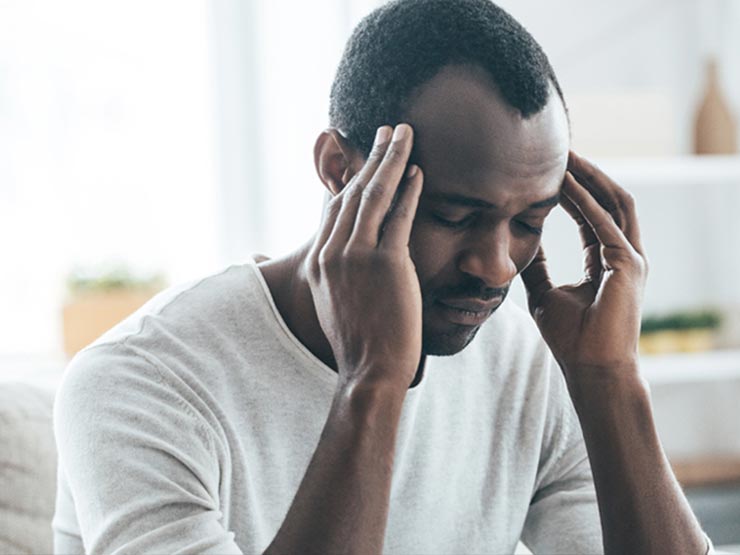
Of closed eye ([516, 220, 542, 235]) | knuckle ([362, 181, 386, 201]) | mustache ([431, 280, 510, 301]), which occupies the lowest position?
mustache ([431, 280, 510, 301])

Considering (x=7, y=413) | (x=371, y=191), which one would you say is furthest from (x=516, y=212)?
(x=7, y=413)

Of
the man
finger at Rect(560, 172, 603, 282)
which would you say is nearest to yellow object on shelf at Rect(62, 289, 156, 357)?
the man

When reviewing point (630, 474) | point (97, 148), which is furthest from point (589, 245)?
point (97, 148)

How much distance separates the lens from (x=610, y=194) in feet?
4.67

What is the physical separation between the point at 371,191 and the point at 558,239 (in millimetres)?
2228

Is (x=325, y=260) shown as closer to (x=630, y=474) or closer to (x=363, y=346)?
(x=363, y=346)

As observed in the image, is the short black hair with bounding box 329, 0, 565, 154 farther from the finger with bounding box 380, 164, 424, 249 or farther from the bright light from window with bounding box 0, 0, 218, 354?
the bright light from window with bounding box 0, 0, 218, 354

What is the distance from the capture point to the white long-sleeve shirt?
112 cm

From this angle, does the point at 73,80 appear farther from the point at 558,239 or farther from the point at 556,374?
the point at 556,374

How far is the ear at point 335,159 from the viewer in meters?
1.27

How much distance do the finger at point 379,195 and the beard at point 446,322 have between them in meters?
0.11

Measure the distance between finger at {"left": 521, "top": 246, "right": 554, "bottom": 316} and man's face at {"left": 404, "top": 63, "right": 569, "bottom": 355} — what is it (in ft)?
0.85

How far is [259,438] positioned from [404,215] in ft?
1.05

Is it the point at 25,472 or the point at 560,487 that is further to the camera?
the point at 560,487
